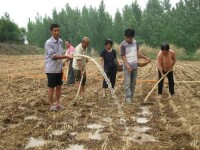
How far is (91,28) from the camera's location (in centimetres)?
4697

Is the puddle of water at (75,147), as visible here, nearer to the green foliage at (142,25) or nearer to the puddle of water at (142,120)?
the puddle of water at (142,120)

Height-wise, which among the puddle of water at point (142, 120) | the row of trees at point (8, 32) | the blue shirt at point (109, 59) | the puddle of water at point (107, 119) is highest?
the row of trees at point (8, 32)

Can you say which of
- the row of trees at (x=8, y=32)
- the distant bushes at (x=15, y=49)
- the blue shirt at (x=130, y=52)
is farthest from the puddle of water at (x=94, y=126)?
the row of trees at (x=8, y=32)

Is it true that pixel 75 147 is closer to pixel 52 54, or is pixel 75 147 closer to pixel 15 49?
pixel 52 54

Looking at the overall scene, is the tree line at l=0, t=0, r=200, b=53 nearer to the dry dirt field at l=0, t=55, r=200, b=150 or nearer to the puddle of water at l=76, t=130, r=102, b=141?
the dry dirt field at l=0, t=55, r=200, b=150

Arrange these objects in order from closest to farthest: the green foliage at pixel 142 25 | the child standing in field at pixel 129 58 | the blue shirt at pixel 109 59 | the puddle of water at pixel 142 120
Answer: the puddle of water at pixel 142 120, the child standing in field at pixel 129 58, the blue shirt at pixel 109 59, the green foliage at pixel 142 25

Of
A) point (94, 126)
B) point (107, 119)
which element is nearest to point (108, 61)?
point (107, 119)

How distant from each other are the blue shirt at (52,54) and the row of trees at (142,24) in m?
27.9

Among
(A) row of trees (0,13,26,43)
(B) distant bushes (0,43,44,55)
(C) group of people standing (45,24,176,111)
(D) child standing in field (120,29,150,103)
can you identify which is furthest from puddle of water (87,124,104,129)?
(A) row of trees (0,13,26,43)

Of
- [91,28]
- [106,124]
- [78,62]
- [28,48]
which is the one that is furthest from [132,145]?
[28,48]

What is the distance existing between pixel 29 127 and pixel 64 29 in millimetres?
49838

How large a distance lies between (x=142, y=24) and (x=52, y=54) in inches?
1500

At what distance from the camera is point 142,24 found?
44.0 m

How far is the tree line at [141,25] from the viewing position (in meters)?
34.9
